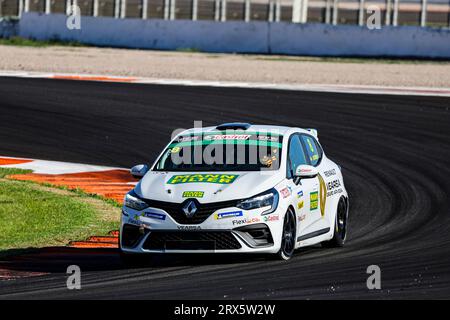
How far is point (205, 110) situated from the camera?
2620 cm

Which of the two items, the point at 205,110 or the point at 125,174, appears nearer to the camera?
the point at 125,174

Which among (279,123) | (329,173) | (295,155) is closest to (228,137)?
(295,155)

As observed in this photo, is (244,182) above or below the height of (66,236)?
above

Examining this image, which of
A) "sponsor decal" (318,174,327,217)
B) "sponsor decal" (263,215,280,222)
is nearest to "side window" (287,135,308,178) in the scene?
"sponsor decal" (318,174,327,217)

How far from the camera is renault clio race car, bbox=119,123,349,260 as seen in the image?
12.4 meters

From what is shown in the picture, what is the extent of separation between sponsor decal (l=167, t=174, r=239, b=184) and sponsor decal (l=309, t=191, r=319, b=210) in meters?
1.01

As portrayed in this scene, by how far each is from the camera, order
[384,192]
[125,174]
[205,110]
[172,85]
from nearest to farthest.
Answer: [384,192], [125,174], [205,110], [172,85]

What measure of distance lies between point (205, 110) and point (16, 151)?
520 cm

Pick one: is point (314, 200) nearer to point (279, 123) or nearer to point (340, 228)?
point (340, 228)

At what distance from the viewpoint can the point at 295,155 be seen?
13.8 metres

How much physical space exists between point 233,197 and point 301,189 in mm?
1072

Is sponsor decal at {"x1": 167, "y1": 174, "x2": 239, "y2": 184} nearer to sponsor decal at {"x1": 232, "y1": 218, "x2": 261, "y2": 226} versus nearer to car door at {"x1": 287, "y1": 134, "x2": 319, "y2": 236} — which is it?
sponsor decal at {"x1": 232, "y1": 218, "x2": 261, "y2": 226}
